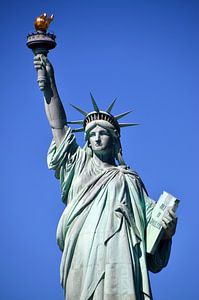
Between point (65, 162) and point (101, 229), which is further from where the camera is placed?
point (65, 162)

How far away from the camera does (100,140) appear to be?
95.5 feet

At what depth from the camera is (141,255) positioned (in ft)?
90.4

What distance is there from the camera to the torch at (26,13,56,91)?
95.8ft

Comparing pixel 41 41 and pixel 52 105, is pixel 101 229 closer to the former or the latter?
pixel 52 105

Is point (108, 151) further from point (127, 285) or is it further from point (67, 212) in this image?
point (127, 285)

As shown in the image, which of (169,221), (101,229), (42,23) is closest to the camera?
(101,229)

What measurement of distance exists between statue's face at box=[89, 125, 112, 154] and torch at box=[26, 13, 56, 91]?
1.65 metres

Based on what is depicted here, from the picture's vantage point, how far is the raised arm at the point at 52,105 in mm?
29094

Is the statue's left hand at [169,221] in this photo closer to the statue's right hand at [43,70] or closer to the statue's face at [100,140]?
the statue's face at [100,140]

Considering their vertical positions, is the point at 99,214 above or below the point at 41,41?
below

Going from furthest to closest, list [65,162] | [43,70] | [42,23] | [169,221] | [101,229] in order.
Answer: [42,23] → [43,70] → [65,162] → [169,221] → [101,229]

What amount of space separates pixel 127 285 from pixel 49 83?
5.50 metres

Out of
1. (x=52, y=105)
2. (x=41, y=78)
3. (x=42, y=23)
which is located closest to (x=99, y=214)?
(x=52, y=105)

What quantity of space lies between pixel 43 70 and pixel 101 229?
428 centimetres
